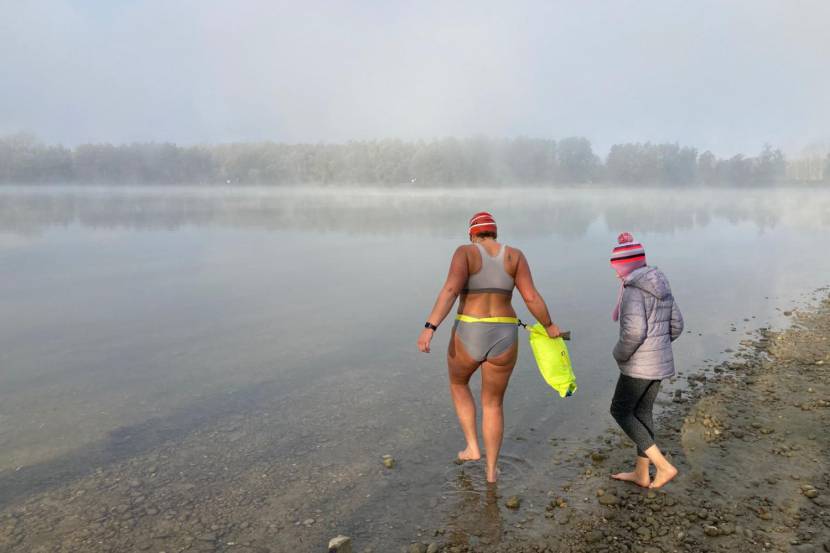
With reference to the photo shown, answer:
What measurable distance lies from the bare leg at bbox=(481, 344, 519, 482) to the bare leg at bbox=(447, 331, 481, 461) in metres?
0.14

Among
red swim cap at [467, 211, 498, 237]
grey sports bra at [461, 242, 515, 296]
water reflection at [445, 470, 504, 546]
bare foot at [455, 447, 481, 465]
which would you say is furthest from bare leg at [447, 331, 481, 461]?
red swim cap at [467, 211, 498, 237]

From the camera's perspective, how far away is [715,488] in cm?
505

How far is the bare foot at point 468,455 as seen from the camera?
18.3 ft

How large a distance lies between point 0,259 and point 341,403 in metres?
17.7

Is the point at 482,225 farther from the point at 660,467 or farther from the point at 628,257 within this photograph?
the point at 660,467

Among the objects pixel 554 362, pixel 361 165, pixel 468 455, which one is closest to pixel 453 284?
pixel 554 362

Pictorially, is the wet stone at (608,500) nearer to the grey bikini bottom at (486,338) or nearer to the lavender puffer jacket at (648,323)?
the lavender puffer jacket at (648,323)

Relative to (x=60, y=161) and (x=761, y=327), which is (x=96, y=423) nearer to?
(x=761, y=327)

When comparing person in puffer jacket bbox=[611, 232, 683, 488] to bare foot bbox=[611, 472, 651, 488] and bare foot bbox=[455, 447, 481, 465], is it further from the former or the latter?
bare foot bbox=[455, 447, 481, 465]

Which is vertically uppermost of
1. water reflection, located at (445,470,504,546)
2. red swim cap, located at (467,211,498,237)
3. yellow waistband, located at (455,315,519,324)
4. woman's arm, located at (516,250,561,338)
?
red swim cap, located at (467,211,498,237)

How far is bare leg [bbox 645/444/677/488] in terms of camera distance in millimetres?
5008

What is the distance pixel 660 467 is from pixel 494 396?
1.47 metres

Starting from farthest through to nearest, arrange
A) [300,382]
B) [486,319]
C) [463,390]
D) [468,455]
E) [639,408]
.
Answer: [300,382], [468,455], [463,390], [639,408], [486,319]

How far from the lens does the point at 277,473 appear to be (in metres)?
5.52
